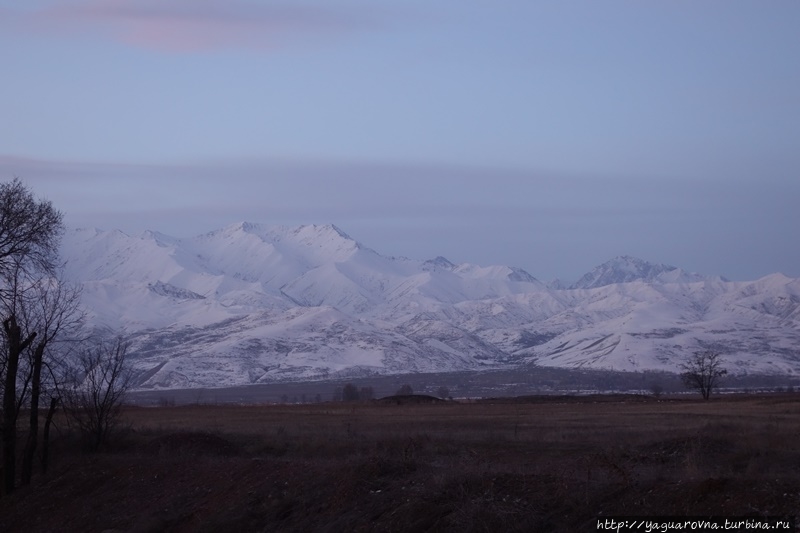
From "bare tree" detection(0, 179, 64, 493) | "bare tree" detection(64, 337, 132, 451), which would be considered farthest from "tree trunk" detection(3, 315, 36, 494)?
"bare tree" detection(64, 337, 132, 451)

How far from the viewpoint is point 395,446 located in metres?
29.6

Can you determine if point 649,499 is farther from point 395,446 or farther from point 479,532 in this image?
point 395,446

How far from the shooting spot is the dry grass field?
14.9 metres

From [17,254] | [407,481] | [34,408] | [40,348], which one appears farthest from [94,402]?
[407,481]

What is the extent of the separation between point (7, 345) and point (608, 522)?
62.3ft

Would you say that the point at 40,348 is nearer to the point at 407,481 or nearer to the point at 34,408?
the point at 34,408

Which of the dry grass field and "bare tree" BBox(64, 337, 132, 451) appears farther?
"bare tree" BBox(64, 337, 132, 451)

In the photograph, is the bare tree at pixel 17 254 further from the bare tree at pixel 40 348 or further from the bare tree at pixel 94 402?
the bare tree at pixel 94 402

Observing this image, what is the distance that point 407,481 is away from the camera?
1834 cm

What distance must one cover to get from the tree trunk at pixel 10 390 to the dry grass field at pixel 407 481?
1.06 m

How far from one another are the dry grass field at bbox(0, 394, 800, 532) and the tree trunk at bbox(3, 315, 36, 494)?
1.06 m

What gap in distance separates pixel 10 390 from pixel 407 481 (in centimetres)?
1310

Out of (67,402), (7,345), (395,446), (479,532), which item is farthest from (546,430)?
(479,532)

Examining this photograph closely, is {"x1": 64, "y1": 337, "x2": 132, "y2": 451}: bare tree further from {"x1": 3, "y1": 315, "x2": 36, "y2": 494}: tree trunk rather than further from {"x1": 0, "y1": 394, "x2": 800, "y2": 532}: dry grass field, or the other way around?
{"x1": 3, "y1": 315, "x2": 36, "y2": 494}: tree trunk
